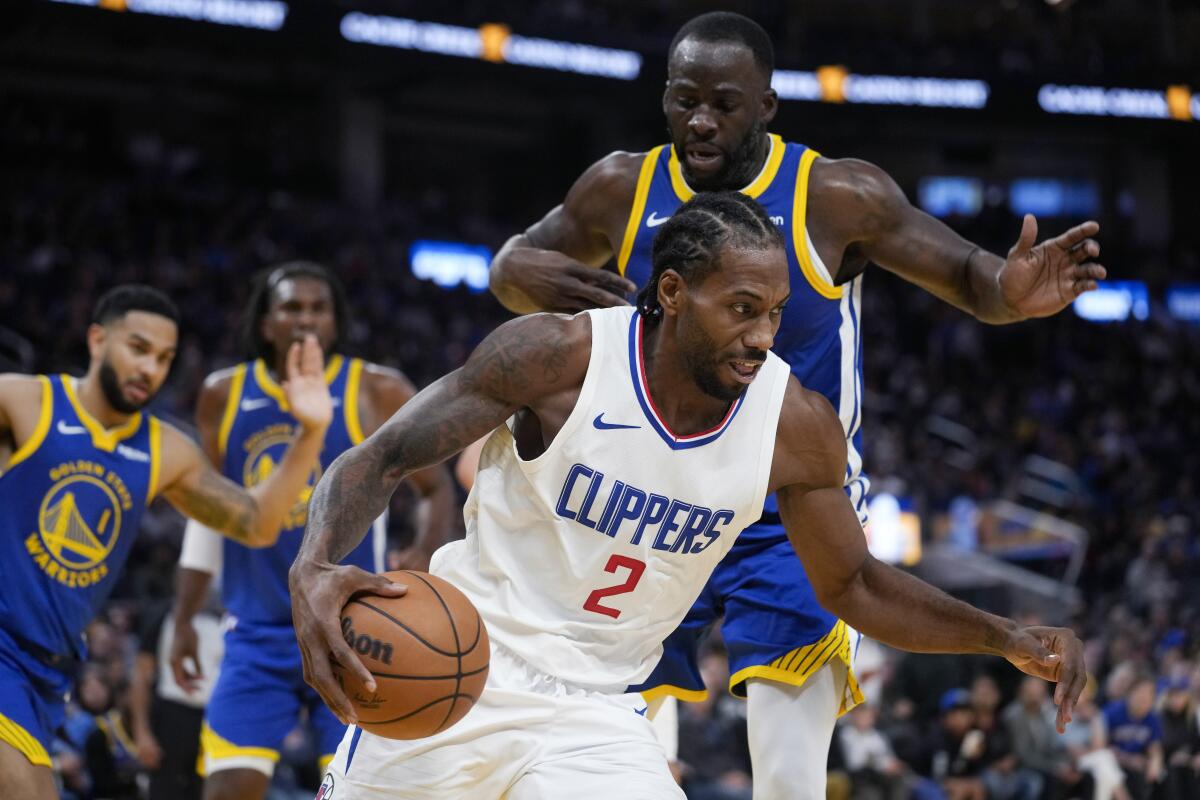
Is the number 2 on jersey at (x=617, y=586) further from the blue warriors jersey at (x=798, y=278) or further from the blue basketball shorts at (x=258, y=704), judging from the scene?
the blue basketball shorts at (x=258, y=704)

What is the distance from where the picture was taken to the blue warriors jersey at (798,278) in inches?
157

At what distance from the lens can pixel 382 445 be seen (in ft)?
10.1

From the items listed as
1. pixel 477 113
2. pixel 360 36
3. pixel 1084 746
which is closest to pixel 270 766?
pixel 1084 746

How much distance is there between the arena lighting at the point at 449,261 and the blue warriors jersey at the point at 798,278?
1759cm

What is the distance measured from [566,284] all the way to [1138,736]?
781 centimetres

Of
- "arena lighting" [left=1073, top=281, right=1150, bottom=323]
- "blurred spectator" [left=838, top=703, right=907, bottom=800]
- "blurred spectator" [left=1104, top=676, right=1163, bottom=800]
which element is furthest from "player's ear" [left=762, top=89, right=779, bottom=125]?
"arena lighting" [left=1073, top=281, right=1150, bottom=323]

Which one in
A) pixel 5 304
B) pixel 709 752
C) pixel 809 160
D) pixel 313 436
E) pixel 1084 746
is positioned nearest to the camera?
pixel 809 160

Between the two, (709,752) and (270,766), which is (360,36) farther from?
(270,766)

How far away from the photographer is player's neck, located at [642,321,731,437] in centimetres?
329

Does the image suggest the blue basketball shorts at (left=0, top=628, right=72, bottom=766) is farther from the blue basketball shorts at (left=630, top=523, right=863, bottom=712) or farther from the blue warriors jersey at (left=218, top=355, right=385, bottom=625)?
the blue basketball shorts at (left=630, top=523, right=863, bottom=712)

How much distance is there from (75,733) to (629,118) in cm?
1965

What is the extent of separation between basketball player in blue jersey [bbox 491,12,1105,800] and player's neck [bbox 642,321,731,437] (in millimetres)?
510

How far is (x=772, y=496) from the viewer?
161 inches

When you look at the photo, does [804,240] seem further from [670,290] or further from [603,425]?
[603,425]
